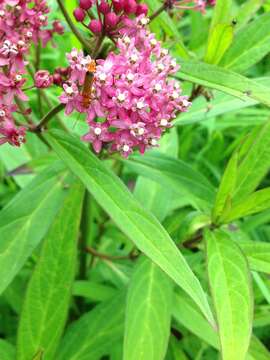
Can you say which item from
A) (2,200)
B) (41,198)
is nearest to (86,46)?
(41,198)

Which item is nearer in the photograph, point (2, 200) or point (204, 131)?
point (2, 200)

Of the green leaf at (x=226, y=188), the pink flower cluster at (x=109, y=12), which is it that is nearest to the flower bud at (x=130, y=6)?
the pink flower cluster at (x=109, y=12)

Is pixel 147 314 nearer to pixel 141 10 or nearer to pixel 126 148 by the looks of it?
pixel 126 148

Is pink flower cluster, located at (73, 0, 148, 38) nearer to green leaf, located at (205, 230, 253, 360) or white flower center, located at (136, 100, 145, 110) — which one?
white flower center, located at (136, 100, 145, 110)

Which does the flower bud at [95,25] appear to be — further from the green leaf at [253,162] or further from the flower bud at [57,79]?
the green leaf at [253,162]

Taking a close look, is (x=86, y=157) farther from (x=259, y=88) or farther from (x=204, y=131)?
(x=204, y=131)
